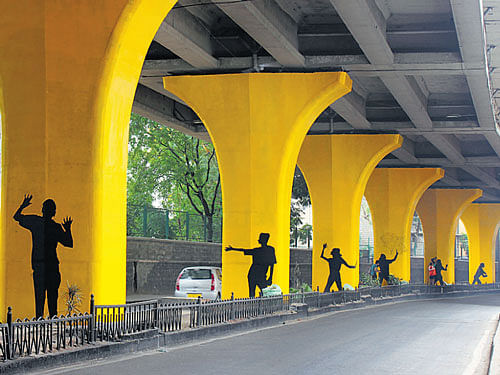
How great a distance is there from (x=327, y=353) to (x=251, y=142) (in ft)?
30.3

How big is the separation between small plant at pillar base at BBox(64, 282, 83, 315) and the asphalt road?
1312 millimetres

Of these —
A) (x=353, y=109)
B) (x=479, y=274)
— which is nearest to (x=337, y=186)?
(x=353, y=109)

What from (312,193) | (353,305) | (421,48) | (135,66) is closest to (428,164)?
(312,193)

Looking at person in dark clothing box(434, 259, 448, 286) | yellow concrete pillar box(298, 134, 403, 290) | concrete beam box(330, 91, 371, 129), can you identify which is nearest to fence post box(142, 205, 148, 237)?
yellow concrete pillar box(298, 134, 403, 290)

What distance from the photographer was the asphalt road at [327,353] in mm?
10758

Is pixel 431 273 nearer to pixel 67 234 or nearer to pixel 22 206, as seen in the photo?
pixel 67 234

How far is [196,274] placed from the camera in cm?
2778

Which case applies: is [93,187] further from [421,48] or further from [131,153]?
[131,153]

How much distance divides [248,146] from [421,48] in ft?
16.5

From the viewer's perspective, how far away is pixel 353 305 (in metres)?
26.8

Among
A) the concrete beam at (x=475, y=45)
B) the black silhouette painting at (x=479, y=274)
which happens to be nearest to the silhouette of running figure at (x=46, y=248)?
the concrete beam at (x=475, y=45)

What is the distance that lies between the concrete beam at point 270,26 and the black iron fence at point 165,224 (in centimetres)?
1602

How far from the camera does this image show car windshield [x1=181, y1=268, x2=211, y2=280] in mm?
27578

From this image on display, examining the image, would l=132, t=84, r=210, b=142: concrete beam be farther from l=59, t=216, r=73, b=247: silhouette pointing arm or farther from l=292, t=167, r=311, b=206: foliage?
l=59, t=216, r=73, b=247: silhouette pointing arm
